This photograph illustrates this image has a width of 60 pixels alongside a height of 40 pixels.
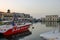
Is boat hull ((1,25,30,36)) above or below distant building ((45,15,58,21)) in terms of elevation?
above

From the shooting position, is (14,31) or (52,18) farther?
(52,18)

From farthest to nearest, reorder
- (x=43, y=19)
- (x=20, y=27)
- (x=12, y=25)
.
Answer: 1. (x=43, y=19)
2. (x=20, y=27)
3. (x=12, y=25)

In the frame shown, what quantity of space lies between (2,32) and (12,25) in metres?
2.07

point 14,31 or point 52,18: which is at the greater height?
point 14,31

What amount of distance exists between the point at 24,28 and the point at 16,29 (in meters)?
3.30

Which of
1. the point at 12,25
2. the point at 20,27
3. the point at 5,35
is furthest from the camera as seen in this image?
the point at 20,27

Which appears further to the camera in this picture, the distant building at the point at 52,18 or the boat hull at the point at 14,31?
the distant building at the point at 52,18

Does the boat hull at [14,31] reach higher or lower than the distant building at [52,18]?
higher

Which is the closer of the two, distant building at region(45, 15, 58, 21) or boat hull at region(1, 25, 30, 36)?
boat hull at region(1, 25, 30, 36)

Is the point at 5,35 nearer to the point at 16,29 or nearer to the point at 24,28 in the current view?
the point at 16,29

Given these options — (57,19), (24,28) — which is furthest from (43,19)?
(24,28)

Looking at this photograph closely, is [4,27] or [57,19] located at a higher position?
[4,27]

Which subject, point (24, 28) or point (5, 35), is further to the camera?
point (24, 28)

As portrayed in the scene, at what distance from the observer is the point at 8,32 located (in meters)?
20.9
